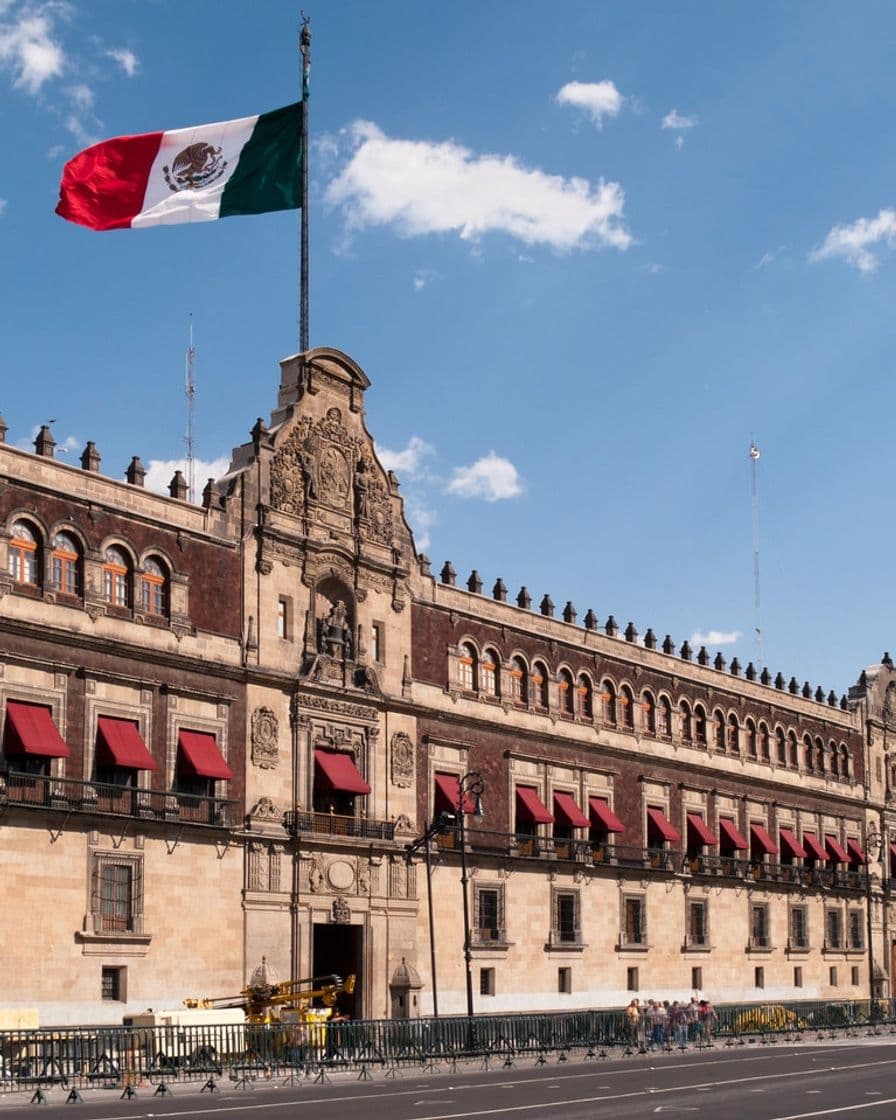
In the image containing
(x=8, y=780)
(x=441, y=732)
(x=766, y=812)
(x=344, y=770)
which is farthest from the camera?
(x=766, y=812)

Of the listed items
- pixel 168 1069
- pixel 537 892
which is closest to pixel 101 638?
pixel 168 1069

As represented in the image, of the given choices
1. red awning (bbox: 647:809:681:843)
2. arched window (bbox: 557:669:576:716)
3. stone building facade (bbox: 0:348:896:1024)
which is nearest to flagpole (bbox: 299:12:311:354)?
stone building facade (bbox: 0:348:896:1024)

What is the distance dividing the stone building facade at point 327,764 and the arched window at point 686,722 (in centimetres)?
23

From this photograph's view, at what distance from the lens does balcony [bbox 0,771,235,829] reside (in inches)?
1734

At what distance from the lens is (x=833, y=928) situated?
85438mm

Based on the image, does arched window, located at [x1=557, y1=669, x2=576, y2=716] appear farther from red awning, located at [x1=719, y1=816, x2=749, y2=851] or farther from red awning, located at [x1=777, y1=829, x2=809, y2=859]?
red awning, located at [x1=777, y1=829, x2=809, y2=859]

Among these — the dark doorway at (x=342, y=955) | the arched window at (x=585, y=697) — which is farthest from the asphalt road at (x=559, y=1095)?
the arched window at (x=585, y=697)

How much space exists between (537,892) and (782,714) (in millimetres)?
26816

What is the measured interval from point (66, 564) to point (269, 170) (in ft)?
48.8

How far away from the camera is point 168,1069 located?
36.9 metres

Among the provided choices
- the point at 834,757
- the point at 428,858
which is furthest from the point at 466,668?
the point at 834,757

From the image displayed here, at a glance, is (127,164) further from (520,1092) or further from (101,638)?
(520,1092)

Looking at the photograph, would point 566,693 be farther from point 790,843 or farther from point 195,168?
point 195,168

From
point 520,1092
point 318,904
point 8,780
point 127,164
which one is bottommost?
point 520,1092
